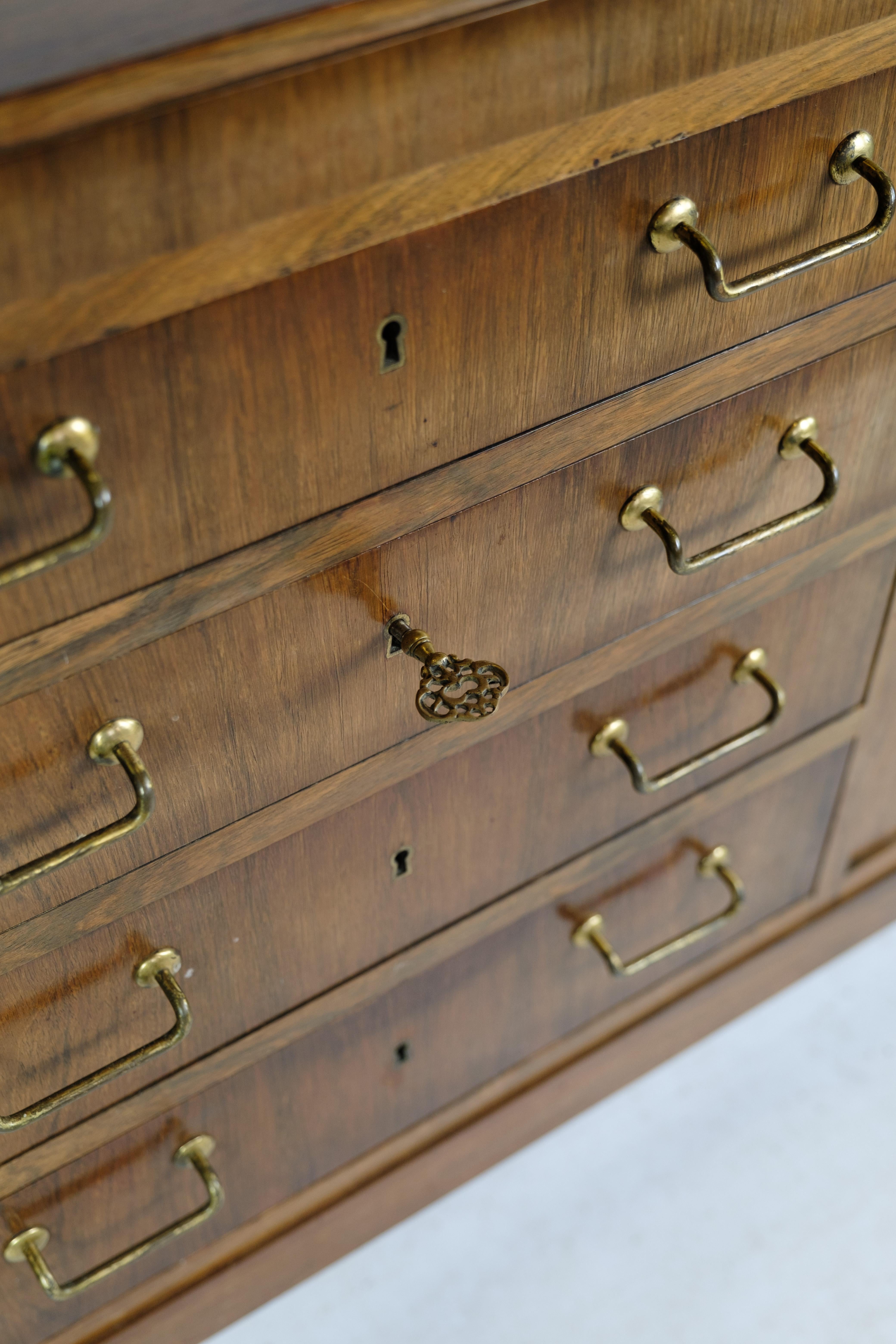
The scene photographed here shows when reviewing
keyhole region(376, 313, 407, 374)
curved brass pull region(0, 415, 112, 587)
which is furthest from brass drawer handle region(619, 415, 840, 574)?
curved brass pull region(0, 415, 112, 587)

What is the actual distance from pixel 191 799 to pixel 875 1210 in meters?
0.64

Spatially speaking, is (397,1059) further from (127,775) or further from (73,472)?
(73,472)

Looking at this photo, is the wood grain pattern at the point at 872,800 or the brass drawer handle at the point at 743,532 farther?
the wood grain pattern at the point at 872,800

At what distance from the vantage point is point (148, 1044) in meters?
0.59

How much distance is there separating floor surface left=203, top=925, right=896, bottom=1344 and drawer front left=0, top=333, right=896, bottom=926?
46 centimetres

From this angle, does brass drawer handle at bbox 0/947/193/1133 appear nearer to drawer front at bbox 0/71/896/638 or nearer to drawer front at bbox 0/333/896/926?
drawer front at bbox 0/333/896/926

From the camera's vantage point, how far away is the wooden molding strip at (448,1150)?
2.52 ft

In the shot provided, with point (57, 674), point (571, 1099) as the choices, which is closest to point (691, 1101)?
point (571, 1099)

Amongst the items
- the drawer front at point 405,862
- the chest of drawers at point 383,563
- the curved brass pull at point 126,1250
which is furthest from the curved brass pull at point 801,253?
the curved brass pull at point 126,1250

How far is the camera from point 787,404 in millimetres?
611

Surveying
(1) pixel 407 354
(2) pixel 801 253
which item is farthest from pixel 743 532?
(1) pixel 407 354

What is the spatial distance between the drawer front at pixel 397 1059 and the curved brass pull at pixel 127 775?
0.24 meters

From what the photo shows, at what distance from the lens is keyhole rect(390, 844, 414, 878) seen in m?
0.64

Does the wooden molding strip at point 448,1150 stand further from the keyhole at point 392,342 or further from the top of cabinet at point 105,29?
the top of cabinet at point 105,29
